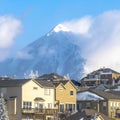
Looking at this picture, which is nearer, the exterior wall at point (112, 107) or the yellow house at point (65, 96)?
the yellow house at point (65, 96)

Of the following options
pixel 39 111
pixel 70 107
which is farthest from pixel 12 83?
pixel 70 107

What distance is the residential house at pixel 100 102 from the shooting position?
106 metres

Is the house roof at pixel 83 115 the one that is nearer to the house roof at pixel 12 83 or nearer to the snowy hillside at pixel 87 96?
the house roof at pixel 12 83

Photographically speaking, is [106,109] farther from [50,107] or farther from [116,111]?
[50,107]

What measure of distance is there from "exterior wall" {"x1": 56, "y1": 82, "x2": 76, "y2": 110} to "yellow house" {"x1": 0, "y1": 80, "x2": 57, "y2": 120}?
2.86 metres

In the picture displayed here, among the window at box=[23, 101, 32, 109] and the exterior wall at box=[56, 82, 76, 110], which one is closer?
the window at box=[23, 101, 32, 109]

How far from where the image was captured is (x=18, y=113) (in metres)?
89.1

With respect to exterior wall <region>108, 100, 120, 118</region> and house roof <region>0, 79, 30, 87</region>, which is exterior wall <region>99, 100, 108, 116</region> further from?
house roof <region>0, 79, 30, 87</region>

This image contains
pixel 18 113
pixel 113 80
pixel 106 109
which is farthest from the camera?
pixel 113 80

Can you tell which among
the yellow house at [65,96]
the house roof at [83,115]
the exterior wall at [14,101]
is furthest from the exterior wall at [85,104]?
the exterior wall at [14,101]

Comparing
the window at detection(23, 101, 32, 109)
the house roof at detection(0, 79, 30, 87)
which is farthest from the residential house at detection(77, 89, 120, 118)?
the house roof at detection(0, 79, 30, 87)

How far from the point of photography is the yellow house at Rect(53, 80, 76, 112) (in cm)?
9819

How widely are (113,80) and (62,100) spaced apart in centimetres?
9510

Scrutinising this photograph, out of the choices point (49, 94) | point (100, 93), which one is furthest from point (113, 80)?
point (49, 94)
